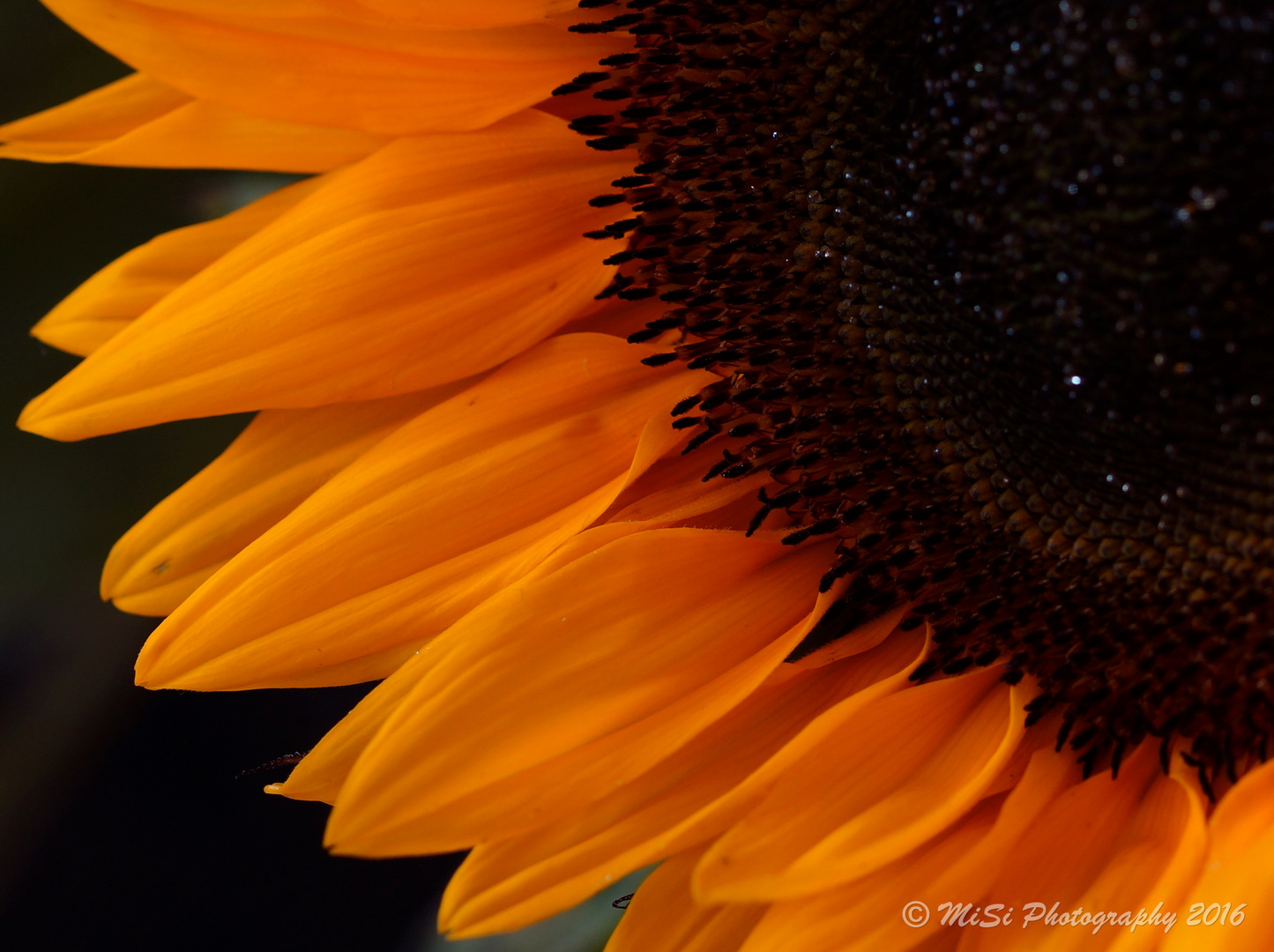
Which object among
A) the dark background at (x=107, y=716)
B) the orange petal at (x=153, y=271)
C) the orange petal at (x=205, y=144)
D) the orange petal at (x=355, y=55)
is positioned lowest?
the dark background at (x=107, y=716)

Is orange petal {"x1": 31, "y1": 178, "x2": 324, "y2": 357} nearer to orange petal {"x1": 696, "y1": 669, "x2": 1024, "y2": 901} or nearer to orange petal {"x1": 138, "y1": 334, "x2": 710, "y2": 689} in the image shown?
orange petal {"x1": 138, "y1": 334, "x2": 710, "y2": 689}

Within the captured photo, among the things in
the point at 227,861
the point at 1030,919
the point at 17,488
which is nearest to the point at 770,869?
the point at 1030,919

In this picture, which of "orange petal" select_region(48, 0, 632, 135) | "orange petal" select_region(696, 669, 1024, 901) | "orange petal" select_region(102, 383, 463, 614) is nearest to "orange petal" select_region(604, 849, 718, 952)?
"orange petal" select_region(696, 669, 1024, 901)

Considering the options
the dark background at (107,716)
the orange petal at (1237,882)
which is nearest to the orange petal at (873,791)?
the orange petal at (1237,882)

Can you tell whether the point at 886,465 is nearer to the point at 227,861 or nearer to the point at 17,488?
the point at 17,488

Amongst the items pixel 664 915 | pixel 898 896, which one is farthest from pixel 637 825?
pixel 898 896

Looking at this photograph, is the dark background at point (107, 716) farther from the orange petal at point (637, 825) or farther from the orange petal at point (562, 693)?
the orange petal at point (637, 825)
